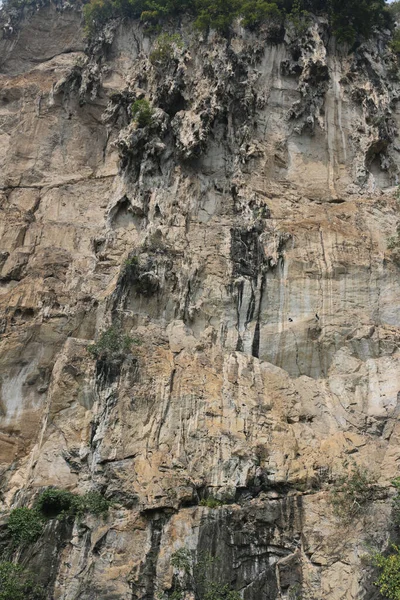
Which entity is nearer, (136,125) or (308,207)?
(308,207)

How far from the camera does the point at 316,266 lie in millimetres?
20438

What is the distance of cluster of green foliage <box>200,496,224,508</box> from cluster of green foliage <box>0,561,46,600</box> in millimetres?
4580

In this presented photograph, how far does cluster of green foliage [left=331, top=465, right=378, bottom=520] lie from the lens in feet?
48.5

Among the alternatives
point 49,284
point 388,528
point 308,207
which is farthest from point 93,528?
point 308,207

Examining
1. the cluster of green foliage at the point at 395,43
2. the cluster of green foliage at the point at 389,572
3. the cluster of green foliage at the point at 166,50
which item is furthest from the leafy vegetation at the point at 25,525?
the cluster of green foliage at the point at 395,43

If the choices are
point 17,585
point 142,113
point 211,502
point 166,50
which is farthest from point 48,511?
point 166,50

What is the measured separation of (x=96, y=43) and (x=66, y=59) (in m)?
3.65

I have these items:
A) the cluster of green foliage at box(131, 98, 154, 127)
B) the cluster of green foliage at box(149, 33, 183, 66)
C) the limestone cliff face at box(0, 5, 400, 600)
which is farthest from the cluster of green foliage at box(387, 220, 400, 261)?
the cluster of green foliage at box(149, 33, 183, 66)

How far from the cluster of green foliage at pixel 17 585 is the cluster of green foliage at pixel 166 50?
2161cm

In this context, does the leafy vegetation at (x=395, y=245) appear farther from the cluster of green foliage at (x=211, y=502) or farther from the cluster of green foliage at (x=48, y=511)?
the cluster of green foliage at (x=48, y=511)

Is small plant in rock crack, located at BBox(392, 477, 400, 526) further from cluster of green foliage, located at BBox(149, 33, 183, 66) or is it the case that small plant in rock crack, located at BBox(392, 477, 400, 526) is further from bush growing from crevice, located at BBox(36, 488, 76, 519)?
cluster of green foliage, located at BBox(149, 33, 183, 66)

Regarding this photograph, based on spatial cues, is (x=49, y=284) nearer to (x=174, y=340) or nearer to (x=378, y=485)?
(x=174, y=340)

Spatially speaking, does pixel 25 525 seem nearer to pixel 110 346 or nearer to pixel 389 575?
pixel 110 346

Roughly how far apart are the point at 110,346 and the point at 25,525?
566cm
